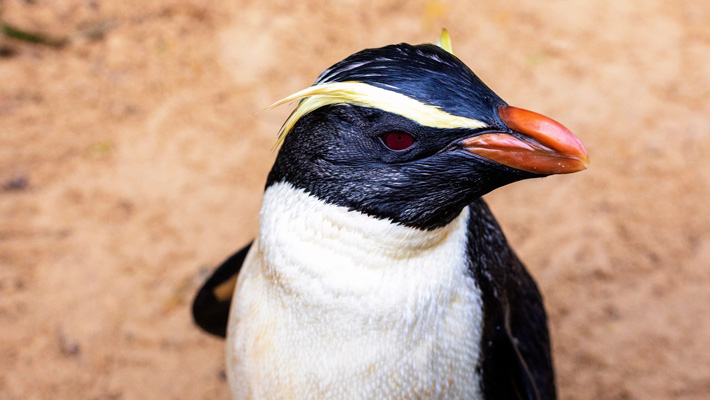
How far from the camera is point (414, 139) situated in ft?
4.05

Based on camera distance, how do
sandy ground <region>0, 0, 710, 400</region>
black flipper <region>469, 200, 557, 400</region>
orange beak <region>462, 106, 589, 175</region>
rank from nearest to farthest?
orange beak <region>462, 106, 589, 175</region>
black flipper <region>469, 200, 557, 400</region>
sandy ground <region>0, 0, 710, 400</region>

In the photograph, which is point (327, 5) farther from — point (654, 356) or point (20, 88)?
point (654, 356)

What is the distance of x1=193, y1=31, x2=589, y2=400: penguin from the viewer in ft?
3.95

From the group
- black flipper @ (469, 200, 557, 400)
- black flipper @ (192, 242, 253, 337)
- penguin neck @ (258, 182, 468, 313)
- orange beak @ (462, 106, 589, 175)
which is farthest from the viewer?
black flipper @ (192, 242, 253, 337)

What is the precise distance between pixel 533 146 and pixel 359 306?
0.52 meters

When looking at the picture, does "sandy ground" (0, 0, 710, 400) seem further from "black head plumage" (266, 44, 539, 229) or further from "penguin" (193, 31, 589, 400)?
"black head plumage" (266, 44, 539, 229)

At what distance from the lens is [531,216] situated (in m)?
3.26

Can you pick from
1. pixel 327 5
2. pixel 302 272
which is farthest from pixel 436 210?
pixel 327 5

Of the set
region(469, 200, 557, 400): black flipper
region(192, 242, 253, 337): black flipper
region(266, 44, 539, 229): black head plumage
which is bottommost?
region(192, 242, 253, 337): black flipper

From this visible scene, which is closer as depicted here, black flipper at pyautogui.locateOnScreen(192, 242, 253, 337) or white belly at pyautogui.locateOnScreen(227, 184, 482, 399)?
white belly at pyautogui.locateOnScreen(227, 184, 482, 399)

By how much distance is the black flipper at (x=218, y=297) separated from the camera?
2.16 metres

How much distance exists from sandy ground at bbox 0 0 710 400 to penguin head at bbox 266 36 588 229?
1857 mm

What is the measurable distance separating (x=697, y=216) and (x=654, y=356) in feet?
2.86

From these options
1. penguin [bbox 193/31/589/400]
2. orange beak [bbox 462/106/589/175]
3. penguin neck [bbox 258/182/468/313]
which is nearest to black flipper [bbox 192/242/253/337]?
penguin [bbox 193/31/589/400]
